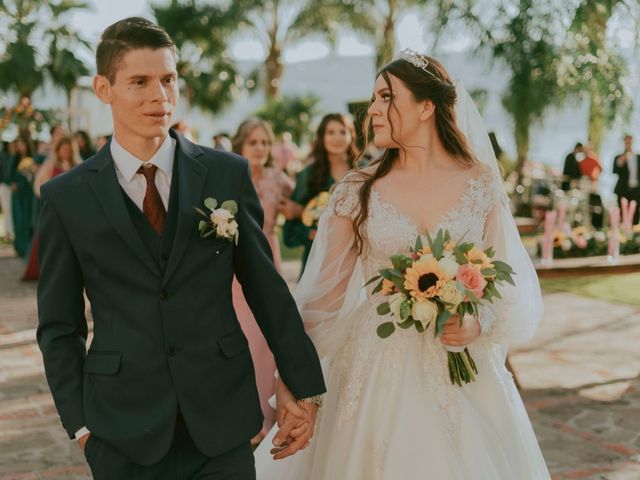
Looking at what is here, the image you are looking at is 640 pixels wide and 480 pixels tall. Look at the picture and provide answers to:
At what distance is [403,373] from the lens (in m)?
3.45

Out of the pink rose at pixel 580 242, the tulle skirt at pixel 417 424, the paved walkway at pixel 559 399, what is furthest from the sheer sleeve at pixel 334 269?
the pink rose at pixel 580 242

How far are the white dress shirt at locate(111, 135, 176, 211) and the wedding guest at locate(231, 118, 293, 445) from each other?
3133 millimetres

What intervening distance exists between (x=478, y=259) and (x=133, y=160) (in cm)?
128

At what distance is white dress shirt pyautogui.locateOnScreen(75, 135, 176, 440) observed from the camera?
275cm

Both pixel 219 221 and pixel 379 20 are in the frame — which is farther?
pixel 379 20

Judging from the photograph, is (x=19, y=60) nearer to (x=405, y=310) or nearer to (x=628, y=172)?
(x=628, y=172)

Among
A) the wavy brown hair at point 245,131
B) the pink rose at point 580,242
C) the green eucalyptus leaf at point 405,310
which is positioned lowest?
the pink rose at point 580,242

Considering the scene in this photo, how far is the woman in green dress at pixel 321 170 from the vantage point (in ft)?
22.9

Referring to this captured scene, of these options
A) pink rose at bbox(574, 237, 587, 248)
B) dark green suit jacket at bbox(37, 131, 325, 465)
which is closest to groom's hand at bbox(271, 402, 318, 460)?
dark green suit jacket at bbox(37, 131, 325, 465)

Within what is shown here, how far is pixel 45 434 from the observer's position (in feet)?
19.1

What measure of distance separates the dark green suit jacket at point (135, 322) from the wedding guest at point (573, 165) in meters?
18.6

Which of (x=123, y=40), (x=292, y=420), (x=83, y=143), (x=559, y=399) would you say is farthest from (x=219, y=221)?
(x=83, y=143)

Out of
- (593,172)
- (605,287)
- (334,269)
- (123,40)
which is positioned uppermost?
(123,40)

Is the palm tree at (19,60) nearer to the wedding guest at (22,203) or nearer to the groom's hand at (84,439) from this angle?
the wedding guest at (22,203)
